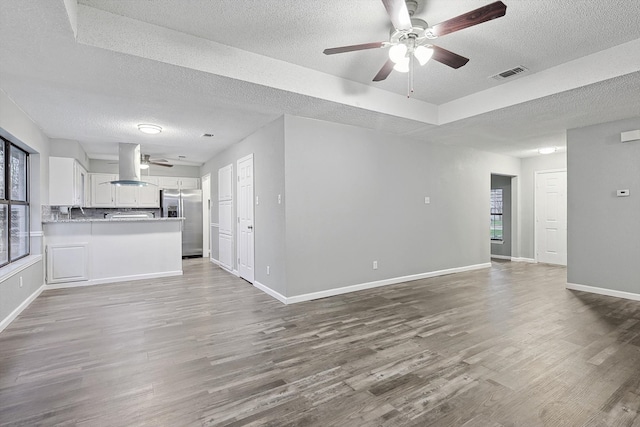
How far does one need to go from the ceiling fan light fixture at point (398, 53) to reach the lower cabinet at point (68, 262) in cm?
549

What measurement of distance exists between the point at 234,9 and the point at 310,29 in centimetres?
62

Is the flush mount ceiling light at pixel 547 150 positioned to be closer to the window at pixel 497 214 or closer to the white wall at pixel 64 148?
the window at pixel 497 214

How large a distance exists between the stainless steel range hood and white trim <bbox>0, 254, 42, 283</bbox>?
1.90 metres

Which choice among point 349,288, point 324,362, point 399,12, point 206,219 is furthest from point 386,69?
point 206,219

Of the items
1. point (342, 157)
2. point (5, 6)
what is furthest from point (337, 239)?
point (5, 6)

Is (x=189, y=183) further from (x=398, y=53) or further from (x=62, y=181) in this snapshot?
(x=398, y=53)

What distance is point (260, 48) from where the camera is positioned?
9.78 ft

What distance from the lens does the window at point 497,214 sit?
823 centimetres

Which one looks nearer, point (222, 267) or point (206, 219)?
point (222, 267)

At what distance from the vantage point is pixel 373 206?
4980mm

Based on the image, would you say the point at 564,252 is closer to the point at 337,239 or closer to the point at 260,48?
the point at 337,239

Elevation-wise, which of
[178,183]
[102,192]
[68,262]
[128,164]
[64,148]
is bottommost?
[68,262]

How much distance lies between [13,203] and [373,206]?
15.8 ft

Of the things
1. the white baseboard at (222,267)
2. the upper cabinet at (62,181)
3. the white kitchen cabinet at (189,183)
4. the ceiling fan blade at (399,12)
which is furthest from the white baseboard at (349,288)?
the white kitchen cabinet at (189,183)
